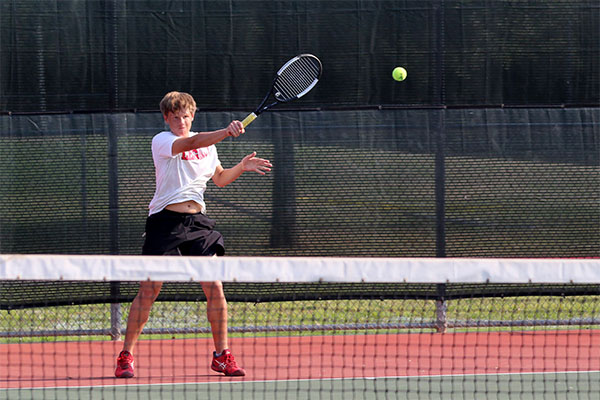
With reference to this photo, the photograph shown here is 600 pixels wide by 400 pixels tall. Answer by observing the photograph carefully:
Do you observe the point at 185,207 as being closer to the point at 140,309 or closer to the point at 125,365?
the point at 140,309

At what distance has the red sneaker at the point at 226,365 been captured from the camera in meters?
4.42

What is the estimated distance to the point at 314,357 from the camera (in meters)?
5.12

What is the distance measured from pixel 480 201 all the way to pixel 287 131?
47.0 inches

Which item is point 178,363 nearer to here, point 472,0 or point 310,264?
point 310,264

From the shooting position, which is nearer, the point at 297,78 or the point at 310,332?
the point at 297,78

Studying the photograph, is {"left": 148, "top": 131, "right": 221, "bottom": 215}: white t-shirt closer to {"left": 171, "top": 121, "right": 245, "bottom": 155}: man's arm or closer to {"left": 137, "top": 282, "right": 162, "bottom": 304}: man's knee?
{"left": 171, "top": 121, "right": 245, "bottom": 155}: man's arm

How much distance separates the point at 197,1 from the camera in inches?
225

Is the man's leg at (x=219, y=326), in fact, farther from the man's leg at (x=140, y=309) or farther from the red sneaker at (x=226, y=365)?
the man's leg at (x=140, y=309)

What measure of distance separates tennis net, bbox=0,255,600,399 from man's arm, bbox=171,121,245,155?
64 centimetres

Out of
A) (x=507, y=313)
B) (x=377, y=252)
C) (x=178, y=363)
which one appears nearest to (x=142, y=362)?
(x=178, y=363)

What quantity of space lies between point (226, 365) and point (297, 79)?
1501 millimetres

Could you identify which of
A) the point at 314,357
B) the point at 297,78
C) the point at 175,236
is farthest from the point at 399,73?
the point at 175,236

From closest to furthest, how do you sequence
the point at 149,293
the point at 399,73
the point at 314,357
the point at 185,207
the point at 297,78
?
the point at 149,293 < the point at 185,207 < the point at 297,78 < the point at 314,357 < the point at 399,73

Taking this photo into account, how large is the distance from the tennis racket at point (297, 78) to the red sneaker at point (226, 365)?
1269mm
